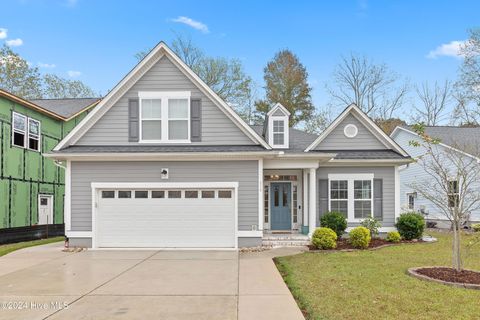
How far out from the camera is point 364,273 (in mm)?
8812

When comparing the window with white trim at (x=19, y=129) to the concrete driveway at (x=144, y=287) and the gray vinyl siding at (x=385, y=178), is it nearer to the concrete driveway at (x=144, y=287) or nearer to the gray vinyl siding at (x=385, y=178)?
the concrete driveway at (x=144, y=287)

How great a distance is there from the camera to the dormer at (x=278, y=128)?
1527cm

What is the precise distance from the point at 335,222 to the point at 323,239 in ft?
5.79

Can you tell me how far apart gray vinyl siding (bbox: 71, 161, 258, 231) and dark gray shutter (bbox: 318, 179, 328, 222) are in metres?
3.29

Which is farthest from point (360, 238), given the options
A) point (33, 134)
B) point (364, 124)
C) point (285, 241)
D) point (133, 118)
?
point (33, 134)

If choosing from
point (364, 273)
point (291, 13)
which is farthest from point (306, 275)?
point (291, 13)

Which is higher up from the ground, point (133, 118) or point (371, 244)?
point (133, 118)

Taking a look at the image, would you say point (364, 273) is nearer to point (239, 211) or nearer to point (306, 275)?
point (306, 275)

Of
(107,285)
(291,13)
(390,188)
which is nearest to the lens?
(107,285)

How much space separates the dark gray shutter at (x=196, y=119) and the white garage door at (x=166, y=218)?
6.30 ft

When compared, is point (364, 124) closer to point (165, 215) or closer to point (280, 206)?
point (280, 206)

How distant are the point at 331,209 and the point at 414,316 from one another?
9.79 metres

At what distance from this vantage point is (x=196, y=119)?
1413 cm

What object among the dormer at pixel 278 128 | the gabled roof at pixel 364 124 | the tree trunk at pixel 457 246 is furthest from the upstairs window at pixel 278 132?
the tree trunk at pixel 457 246
